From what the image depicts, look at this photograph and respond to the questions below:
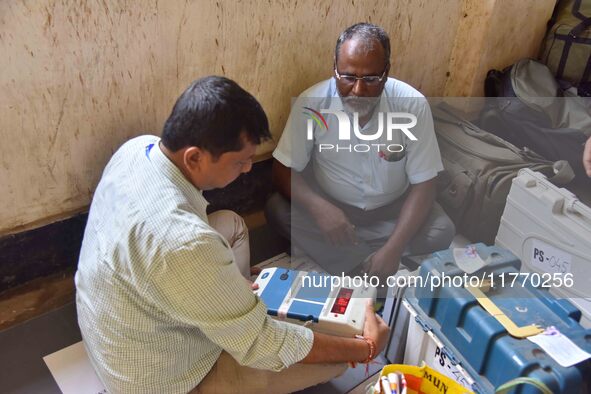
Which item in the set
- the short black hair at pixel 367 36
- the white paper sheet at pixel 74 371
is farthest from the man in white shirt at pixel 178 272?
the short black hair at pixel 367 36

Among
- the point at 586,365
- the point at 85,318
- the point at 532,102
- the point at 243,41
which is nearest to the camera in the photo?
the point at 586,365

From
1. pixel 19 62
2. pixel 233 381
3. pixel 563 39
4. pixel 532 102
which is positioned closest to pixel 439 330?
pixel 233 381

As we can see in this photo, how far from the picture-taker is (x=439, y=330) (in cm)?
131

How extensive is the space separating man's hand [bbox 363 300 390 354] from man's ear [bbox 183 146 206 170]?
0.60 meters

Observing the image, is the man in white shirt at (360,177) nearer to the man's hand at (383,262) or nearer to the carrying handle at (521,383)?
the man's hand at (383,262)

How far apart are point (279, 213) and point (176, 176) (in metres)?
0.86

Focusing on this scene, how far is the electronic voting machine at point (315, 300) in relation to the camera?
4.44 feet

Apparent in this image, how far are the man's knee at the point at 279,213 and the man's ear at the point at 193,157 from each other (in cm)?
83

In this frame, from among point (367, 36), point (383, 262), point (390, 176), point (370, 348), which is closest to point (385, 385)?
point (370, 348)

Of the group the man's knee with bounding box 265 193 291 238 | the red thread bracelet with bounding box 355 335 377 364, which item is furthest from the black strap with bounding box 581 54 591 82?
the red thread bracelet with bounding box 355 335 377 364

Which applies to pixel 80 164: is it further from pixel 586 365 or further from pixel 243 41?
pixel 586 365

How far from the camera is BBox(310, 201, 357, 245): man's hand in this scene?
1.82m

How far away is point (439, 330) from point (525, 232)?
0.73 m

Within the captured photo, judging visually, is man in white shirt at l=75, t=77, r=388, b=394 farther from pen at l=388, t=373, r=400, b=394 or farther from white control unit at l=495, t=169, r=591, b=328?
white control unit at l=495, t=169, r=591, b=328
